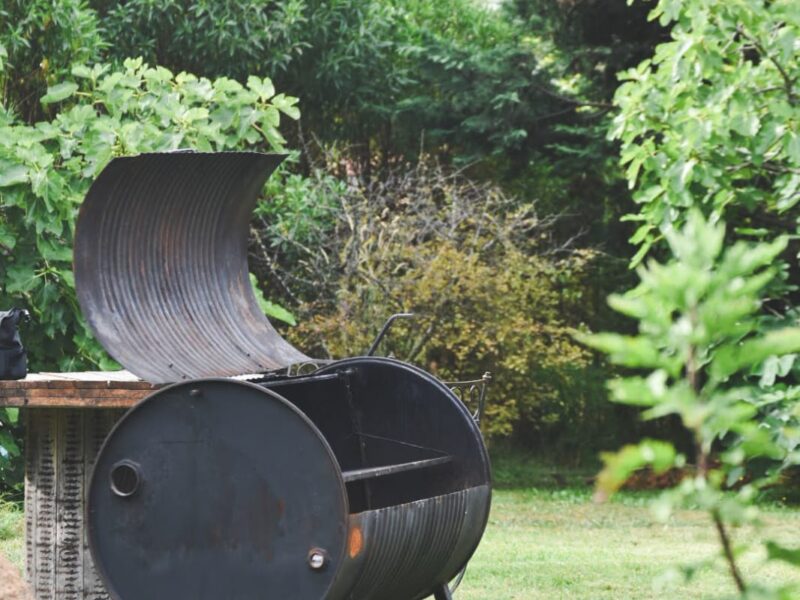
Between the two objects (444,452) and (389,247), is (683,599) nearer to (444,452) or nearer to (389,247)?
(444,452)

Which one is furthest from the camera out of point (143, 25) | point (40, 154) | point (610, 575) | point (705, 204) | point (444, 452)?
point (143, 25)

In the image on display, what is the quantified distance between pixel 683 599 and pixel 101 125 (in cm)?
440

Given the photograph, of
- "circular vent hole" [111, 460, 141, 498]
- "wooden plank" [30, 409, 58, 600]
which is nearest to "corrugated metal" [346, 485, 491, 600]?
"circular vent hole" [111, 460, 141, 498]

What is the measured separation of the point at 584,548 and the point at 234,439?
487 centimetres

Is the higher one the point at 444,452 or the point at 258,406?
the point at 258,406

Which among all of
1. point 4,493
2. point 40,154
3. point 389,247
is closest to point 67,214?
point 40,154

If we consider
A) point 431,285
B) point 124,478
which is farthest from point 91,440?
point 431,285

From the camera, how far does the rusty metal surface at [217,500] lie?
12.1ft

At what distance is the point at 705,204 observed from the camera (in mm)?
8164

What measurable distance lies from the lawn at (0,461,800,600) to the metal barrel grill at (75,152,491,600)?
1.02 m

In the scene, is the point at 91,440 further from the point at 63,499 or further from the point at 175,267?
the point at 175,267

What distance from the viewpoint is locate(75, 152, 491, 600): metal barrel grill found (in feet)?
12.2

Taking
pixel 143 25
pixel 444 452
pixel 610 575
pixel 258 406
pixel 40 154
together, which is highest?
pixel 143 25

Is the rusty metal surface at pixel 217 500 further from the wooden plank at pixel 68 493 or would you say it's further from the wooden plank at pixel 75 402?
the wooden plank at pixel 68 493
